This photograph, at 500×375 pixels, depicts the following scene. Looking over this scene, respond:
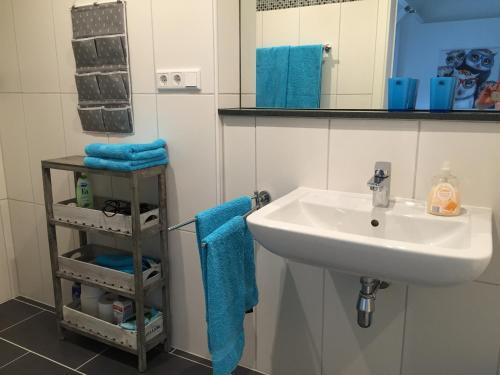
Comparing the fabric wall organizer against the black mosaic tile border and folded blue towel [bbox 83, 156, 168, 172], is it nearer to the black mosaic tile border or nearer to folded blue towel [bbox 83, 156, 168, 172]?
folded blue towel [bbox 83, 156, 168, 172]

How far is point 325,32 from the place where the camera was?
144cm

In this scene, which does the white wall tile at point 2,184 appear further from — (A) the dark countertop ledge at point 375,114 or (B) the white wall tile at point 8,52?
(A) the dark countertop ledge at point 375,114

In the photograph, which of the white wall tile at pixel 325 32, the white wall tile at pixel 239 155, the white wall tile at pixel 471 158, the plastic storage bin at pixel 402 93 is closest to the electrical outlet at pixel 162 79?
the white wall tile at pixel 239 155

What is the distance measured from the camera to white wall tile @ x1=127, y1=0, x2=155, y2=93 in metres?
1.52

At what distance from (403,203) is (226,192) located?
2.14 feet

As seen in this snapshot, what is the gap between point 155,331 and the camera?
168cm

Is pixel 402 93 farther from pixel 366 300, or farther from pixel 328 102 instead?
pixel 366 300

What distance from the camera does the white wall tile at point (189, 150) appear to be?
150 centimetres

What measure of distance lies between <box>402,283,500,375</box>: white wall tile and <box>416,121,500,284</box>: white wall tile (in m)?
0.08

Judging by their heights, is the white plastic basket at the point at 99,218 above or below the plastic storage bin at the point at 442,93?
below

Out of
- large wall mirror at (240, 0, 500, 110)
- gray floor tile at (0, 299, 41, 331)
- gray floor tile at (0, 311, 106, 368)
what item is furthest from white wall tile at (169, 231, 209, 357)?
gray floor tile at (0, 299, 41, 331)

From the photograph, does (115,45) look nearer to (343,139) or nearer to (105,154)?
(105,154)

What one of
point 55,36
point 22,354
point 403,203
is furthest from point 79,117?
point 403,203

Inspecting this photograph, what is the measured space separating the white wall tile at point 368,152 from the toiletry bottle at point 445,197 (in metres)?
0.12
